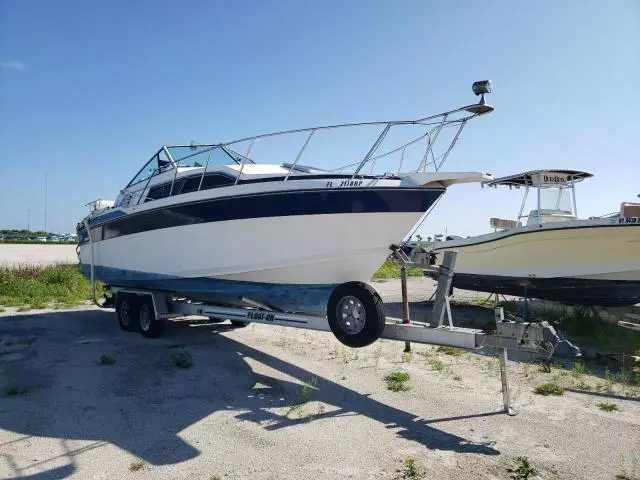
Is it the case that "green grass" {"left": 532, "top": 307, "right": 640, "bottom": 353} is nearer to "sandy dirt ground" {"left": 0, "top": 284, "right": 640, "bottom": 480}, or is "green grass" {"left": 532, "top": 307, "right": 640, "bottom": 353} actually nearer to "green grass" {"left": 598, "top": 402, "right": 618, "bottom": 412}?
"sandy dirt ground" {"left": 0, "top": 284, "right": 640, "bottom": 480}

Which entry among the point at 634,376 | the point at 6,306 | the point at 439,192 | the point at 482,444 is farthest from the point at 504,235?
the point at 6,306

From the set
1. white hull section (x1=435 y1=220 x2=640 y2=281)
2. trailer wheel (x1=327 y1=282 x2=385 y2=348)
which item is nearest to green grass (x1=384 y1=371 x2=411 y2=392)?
trailer wheel (x1=327 y1=282 x2=385 y2=348)

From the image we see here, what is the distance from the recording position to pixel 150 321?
24.3ft

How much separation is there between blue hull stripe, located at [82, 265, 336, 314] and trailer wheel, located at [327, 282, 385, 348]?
1.60 ft

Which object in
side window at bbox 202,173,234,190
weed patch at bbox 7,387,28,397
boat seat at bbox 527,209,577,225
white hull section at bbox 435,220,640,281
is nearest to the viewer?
weed patch at bbox 7,387,28,397

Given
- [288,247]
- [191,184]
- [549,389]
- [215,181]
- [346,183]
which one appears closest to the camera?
[549,389]

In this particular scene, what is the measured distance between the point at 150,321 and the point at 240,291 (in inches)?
76.2

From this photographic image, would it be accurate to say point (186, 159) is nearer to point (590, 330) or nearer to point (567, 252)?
point (567, 252)

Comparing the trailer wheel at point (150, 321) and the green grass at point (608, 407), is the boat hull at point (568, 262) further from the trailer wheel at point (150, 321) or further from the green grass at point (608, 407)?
the trailer wheel at point (150, 321)

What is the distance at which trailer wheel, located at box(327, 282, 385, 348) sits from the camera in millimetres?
4906

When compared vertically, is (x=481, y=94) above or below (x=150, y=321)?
above

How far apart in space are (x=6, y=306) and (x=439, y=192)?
34.2 feet

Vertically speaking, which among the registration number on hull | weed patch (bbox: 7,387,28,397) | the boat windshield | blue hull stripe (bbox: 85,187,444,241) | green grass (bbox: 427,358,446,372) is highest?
the boat windshield

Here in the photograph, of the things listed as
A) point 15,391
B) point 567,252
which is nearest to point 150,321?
point 15,391
